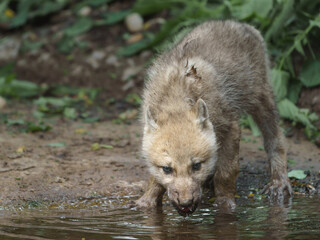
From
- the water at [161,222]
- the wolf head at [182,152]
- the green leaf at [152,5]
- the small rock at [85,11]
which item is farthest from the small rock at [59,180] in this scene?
the small rock at [85,11]

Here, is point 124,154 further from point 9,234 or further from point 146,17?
point 146,17

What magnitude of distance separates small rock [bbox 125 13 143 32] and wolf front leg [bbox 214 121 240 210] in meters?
7.06

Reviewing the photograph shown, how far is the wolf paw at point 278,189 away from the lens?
680 cm

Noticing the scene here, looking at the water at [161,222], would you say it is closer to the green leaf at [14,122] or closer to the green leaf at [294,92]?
the green leaf at [294,92]

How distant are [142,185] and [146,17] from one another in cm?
717

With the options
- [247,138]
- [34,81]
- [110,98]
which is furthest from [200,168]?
[34,81]

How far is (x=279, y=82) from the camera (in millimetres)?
9211

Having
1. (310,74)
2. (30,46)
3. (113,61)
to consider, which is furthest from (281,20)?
(30,46)

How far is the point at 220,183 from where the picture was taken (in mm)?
6496

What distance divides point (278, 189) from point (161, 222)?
1875mm

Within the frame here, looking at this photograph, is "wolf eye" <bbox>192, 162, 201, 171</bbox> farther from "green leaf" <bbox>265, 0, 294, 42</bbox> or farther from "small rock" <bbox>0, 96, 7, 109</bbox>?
"small rock" <bbox>0, 96, 7, 109</bbox>

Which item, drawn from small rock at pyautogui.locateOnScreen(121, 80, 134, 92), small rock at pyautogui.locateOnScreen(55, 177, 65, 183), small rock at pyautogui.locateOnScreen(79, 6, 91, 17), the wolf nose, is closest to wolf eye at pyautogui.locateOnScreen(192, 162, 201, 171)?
the wolf nose

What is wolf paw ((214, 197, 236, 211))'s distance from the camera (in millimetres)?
6266

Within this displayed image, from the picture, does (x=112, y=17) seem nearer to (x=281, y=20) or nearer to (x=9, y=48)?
(x=9, y=48)
